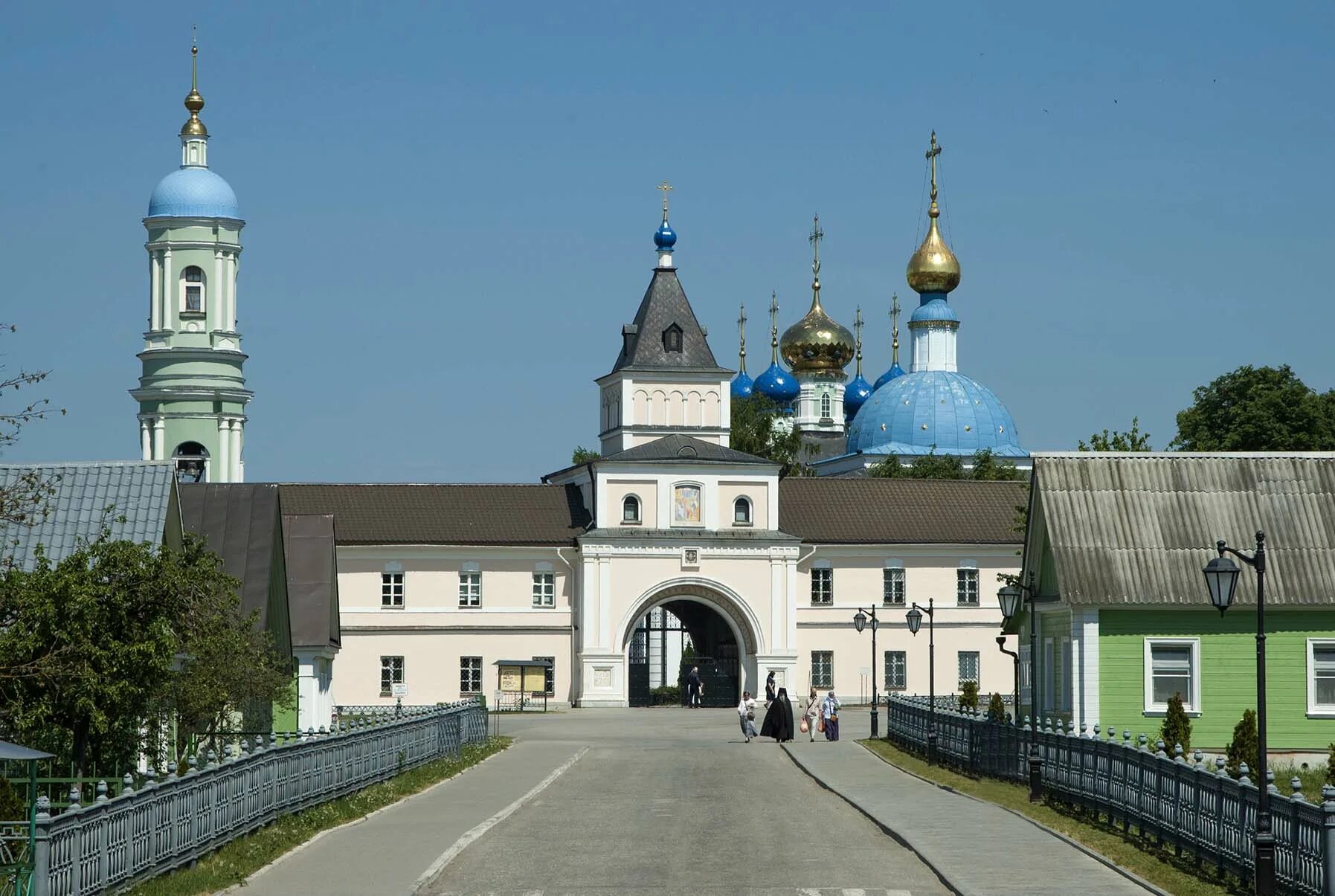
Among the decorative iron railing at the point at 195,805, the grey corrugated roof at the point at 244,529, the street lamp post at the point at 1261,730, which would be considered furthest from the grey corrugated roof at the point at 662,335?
the street lamp post at the point at 1261,730

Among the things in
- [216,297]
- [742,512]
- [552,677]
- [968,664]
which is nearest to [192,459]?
[216,297]

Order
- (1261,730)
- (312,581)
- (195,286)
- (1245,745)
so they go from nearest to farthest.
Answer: (1261,730)
(1245,745)
(312,581)
(195,286)

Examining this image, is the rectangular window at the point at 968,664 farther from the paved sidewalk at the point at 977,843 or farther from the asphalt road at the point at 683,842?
the paved sidewalk at the point at 977,843

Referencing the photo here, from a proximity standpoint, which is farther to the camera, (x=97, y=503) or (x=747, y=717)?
(x=747, y=717)

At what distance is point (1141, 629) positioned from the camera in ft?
111

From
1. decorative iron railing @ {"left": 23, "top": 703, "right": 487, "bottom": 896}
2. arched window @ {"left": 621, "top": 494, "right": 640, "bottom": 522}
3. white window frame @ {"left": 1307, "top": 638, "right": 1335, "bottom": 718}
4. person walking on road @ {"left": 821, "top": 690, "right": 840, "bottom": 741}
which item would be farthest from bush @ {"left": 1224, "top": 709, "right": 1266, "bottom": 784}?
arched window @ {"left": 621, "top": 494, "right": 640, "bottom": 522}

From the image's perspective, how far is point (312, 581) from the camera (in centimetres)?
4491

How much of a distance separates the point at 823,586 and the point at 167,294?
24.7 meters

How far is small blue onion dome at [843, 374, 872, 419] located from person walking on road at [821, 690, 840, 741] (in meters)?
76.0

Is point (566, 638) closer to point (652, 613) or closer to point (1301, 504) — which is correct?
point (652, 613)

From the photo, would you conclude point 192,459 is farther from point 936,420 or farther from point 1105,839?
point 936,420

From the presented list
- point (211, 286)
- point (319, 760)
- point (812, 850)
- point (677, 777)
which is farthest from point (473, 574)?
point (812, 850)

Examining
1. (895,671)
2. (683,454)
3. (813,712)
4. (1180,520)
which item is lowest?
(895,671)

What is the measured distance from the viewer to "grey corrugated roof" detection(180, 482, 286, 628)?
1500 inches
